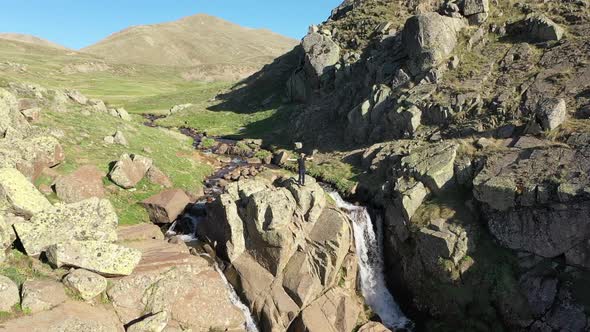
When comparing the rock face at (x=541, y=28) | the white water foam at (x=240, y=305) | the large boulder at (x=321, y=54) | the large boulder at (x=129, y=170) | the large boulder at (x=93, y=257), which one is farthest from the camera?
the large boulder at (x=321, y=54)

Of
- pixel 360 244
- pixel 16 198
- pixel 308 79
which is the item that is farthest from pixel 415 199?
pixel 308 79

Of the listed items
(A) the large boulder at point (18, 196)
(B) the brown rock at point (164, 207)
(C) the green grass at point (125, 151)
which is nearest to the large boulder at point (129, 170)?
(C) the green grass at point (125, 151)

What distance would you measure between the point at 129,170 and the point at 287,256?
19260mm

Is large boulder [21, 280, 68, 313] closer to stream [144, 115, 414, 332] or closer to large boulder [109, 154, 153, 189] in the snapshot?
stream [144, 115, 414, 332]

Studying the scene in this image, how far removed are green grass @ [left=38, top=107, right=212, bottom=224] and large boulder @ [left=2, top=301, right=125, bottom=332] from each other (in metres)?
12.2

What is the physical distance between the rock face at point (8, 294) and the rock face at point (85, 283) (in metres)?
2.60

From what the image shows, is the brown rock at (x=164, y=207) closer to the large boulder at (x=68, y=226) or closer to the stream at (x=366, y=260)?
the stream at (x=366, y=260)

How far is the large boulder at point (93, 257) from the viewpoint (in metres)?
25.0

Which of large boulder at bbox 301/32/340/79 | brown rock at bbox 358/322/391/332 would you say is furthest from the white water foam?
large boulder at bbox 301/32/340/79

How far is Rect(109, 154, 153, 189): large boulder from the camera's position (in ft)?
127

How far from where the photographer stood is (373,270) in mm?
35000

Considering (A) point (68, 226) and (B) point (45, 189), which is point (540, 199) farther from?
(B) point (45, 189)

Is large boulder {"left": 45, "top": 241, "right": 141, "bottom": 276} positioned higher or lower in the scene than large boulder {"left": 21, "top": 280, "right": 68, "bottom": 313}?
higher

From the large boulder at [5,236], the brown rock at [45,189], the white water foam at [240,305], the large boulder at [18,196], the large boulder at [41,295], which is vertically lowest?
the white water foam at [240,305]
